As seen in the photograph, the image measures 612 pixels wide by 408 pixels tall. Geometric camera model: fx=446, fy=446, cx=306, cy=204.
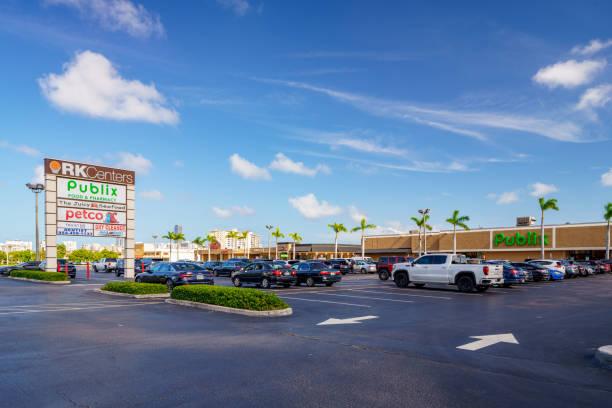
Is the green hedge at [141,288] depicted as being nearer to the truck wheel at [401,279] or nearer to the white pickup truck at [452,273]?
the truck wheel at [401,279]

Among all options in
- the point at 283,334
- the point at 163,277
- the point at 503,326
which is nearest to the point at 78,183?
the point at 163,277

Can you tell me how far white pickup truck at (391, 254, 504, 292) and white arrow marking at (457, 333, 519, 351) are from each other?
11.6m

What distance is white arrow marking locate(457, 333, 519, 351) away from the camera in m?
9.08

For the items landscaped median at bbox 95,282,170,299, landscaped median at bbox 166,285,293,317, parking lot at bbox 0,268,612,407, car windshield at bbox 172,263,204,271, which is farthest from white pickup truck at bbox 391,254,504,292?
landscaped median at bbox 95,282,170,299

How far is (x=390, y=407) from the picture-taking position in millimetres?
5426

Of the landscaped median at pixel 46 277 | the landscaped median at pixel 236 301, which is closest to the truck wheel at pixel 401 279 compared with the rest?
the landscaped median at pixel 236 301

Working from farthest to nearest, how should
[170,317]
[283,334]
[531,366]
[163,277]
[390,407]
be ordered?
[163,277], [170,317], [283,334], [531,366], [390,407]

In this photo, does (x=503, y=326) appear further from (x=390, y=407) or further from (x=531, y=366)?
(x=390, y=407)

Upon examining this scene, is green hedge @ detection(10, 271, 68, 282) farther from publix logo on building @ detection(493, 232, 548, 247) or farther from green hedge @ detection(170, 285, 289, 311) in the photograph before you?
publix logo on building @ detection(493, 232, 548, 247)

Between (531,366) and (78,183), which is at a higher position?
(78,183)

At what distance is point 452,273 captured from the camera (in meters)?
22.4

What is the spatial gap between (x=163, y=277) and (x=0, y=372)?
15199 millimetres

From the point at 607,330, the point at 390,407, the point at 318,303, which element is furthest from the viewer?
the point at 318,303

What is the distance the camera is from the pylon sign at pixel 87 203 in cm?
2900
